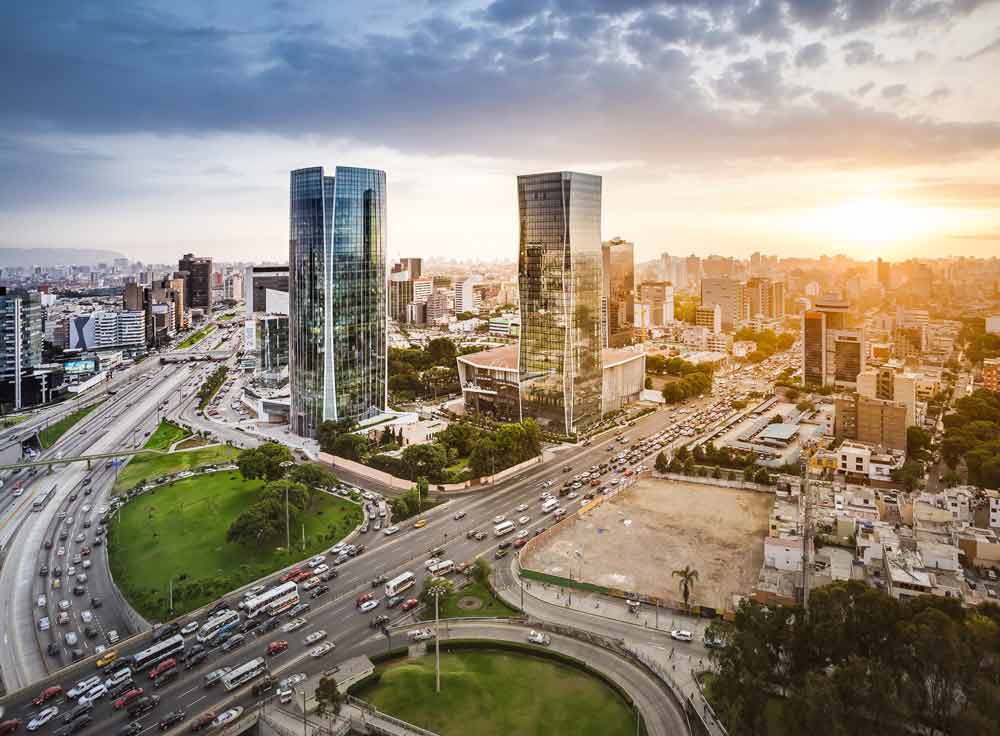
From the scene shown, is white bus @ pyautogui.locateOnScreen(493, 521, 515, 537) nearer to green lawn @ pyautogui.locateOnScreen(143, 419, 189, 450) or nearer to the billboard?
green lawn @ pyautogui.locateOnScreen(143, 419, 189, 450)

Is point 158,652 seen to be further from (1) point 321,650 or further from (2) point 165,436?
(2) point 165,436

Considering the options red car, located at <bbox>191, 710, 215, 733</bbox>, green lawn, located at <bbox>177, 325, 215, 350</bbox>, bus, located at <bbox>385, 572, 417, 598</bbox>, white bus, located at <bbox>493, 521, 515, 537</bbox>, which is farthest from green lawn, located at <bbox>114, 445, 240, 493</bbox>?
green lawn, located at <bbox>177, 325, 215, 350</bbox>

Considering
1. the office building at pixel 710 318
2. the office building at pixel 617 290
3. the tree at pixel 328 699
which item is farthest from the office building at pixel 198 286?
the tree at pixel 328 699

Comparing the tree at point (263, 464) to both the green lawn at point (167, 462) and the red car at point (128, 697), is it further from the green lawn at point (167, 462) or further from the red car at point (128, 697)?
the red car at point (128, 697)

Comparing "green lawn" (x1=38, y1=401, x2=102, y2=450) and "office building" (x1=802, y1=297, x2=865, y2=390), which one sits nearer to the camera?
"green lawn" (x1=38, y1=401, x2=102, y2=450)

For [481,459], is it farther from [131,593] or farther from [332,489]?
[131,593]

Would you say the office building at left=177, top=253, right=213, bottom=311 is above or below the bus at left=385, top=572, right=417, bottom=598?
above

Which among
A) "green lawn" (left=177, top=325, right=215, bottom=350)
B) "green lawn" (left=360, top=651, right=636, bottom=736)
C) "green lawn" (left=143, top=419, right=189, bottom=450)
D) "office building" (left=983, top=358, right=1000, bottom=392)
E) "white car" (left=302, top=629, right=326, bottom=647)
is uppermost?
"green lawn" (left=177, top=325, right=215, bottom=350)
